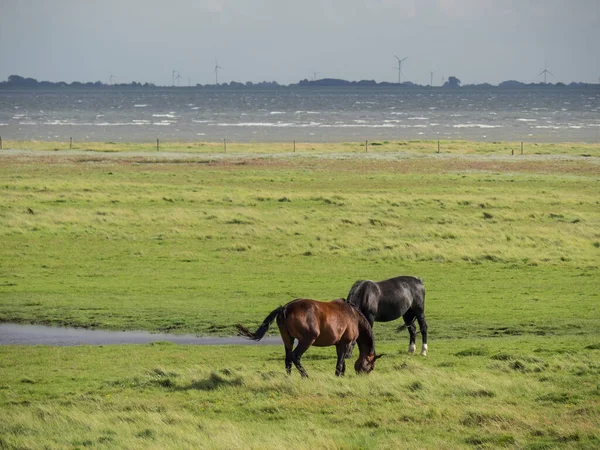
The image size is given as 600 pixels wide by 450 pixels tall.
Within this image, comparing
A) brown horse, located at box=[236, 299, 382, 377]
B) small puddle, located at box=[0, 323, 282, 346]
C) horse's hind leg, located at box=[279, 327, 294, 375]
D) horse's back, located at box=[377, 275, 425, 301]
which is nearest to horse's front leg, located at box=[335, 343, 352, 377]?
brown horse, located at box=[236, 299, 382, 377]

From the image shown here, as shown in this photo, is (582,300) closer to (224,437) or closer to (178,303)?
(178,303)

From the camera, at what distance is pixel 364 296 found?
1842cm

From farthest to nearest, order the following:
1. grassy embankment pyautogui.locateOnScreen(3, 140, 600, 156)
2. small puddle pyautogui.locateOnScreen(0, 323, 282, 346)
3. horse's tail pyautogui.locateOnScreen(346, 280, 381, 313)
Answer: grassy embankment pyautogui.locateOnScreen(3, 140, 600, 156) → small puddle pyautogui.locateOnScreen(0, 323, 282, 346) → horse's tail pyautogui.locateOnScreen(346, 280, 381, 313)

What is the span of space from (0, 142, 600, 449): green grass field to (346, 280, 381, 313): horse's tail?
4.38 ft

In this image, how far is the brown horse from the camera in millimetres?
15352

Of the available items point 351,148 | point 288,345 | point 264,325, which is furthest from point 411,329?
point 351,148

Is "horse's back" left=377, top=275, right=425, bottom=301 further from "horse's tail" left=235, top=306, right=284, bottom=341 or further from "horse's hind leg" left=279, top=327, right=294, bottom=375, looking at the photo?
"horse's tail" left=235, top=306, right=284, bottom=341

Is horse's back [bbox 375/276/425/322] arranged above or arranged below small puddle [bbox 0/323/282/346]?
above

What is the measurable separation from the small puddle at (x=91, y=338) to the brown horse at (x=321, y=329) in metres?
5.48

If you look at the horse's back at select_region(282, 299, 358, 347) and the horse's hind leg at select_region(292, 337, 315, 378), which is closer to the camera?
the horse's back at select_region(282, 299, 358, 347)

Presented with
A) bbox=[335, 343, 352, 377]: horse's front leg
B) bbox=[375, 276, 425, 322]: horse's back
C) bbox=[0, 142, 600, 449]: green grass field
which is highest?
bbox=[375, 276, 425, 322]: horse's back

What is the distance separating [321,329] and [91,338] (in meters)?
8.27

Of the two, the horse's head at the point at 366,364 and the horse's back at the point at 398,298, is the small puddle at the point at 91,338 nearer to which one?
the horse's back at the point at 398,298

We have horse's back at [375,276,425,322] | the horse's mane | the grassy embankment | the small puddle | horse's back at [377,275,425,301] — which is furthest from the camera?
the grassy embankment
